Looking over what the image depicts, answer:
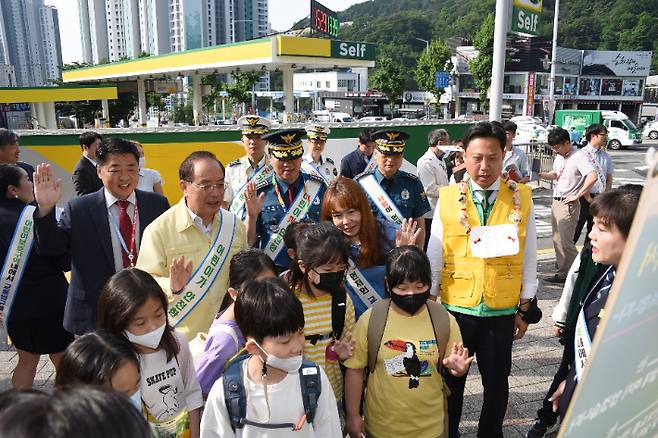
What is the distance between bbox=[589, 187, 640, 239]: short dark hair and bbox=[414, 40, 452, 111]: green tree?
48.8 meters

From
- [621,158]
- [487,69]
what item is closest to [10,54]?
[487,69]

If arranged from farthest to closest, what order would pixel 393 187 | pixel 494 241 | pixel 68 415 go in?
pixel 393 187
pixel 494 241
pixel 68 415

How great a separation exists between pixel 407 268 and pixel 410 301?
6.1 inches

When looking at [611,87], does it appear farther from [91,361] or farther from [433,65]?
[91,361]

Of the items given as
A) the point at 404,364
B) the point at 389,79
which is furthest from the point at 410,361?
the point at 389,79

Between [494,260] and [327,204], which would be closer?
[494,260]

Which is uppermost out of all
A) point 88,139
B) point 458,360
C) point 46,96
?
point 46,96

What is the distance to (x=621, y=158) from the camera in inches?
785

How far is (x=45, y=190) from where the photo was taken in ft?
8.16

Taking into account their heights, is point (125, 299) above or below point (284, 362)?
above

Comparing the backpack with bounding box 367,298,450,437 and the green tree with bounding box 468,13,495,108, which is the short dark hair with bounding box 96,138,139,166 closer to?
the backpack with bounding box 367,298,450,437

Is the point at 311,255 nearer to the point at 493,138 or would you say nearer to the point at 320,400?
the point at 320,400

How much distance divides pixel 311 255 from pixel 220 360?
0.62 metres

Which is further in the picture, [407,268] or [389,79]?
[389,79]
